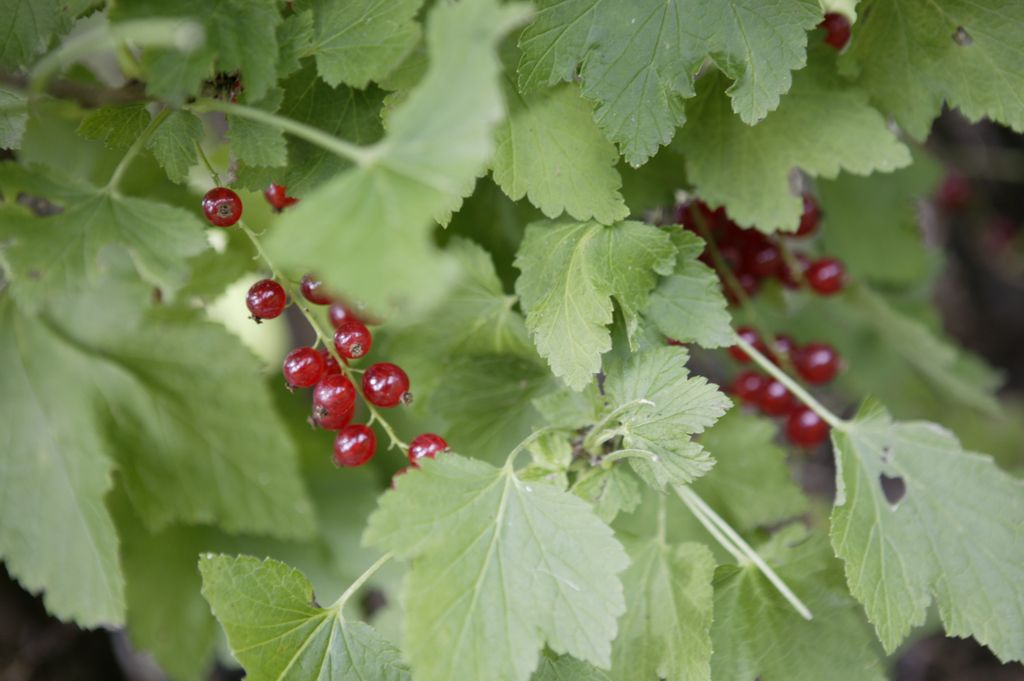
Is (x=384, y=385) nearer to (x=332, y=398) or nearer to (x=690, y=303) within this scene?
(x=332, y=398)

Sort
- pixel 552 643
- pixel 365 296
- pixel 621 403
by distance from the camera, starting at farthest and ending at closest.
→ 1. pixel 621 403
2. pixel 552 643
3. pixel 365 296

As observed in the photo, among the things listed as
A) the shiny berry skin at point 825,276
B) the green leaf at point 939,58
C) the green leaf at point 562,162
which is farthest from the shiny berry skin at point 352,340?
the shiny berry skin at point 825,276

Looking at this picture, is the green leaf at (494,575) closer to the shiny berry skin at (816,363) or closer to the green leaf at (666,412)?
the green leaf at (666,412)

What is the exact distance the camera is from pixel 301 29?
0.77 m

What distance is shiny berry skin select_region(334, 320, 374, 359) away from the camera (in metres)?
0.85

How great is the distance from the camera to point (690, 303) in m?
0.86

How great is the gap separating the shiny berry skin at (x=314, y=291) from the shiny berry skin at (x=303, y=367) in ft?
0.19

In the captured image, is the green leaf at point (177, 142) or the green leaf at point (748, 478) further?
the green leaf at point (748, 478)

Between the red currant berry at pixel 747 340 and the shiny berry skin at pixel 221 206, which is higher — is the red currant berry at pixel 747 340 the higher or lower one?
the lower one

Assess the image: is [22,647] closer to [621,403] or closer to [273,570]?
[273,570]

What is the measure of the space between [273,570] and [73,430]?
1.65ft

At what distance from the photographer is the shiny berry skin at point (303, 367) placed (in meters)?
0.84

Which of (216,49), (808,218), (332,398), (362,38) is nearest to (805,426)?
(808,218)

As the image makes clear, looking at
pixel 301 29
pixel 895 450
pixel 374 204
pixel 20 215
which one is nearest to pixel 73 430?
pixel 20 215
